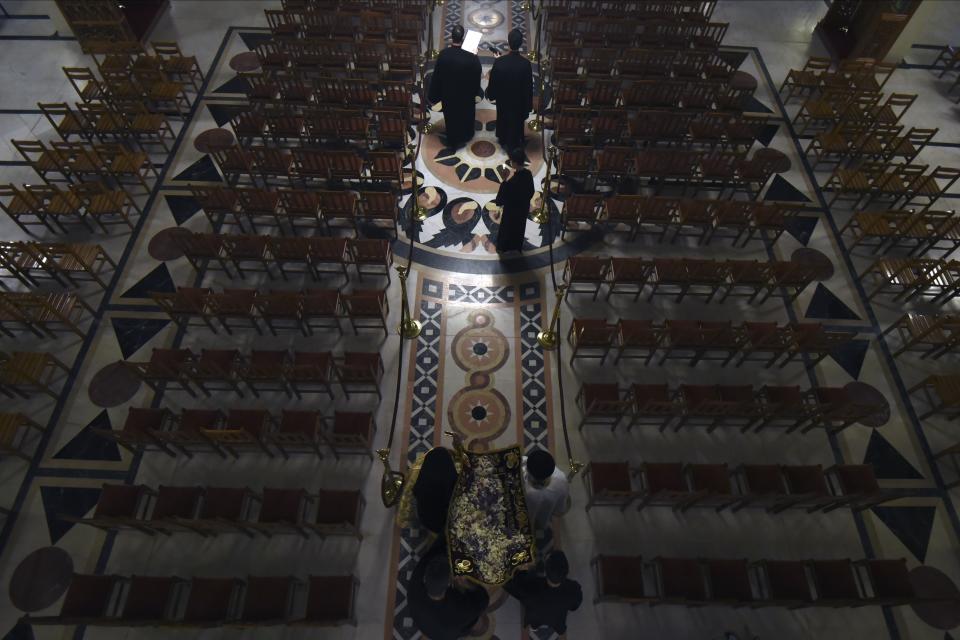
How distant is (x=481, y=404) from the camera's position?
22.5ft

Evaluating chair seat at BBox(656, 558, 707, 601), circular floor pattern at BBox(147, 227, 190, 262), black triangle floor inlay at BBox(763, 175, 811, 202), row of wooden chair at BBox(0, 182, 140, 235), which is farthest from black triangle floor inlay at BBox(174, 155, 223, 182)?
black triangle floor inlay at BBox(763, 175, 811, 202)

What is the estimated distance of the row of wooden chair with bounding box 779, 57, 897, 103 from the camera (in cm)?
1005

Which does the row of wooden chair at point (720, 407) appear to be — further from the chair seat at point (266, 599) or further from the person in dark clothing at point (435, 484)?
the chair seat at point (266, 599)

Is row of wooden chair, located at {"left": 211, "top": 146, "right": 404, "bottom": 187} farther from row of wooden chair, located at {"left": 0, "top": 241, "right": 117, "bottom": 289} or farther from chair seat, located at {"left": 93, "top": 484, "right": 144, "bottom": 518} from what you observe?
chair seat, located at {"left": 93, "top": 484, "right": 144, "bottom": 518}

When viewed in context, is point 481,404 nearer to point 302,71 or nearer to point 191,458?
point 191,458

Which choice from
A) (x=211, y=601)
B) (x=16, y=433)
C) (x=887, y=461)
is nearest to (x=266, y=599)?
(x=211, y=601)

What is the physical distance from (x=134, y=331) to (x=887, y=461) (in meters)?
11.2

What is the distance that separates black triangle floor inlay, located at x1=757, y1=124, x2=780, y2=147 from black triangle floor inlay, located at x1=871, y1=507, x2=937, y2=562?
737 cm

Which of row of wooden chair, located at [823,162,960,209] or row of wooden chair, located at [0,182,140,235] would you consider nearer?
row of wooden chair, located at [0,182,140,235]

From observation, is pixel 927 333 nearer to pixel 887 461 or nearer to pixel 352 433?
pixel 887 461

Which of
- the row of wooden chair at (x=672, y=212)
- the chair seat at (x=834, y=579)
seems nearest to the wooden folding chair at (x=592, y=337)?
→ the row of wooden chair at (x=672, y=212)

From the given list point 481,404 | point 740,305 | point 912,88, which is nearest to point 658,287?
point 740,305

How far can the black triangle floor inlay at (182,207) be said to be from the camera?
853 centimetres

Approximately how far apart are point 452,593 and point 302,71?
9960 mm
